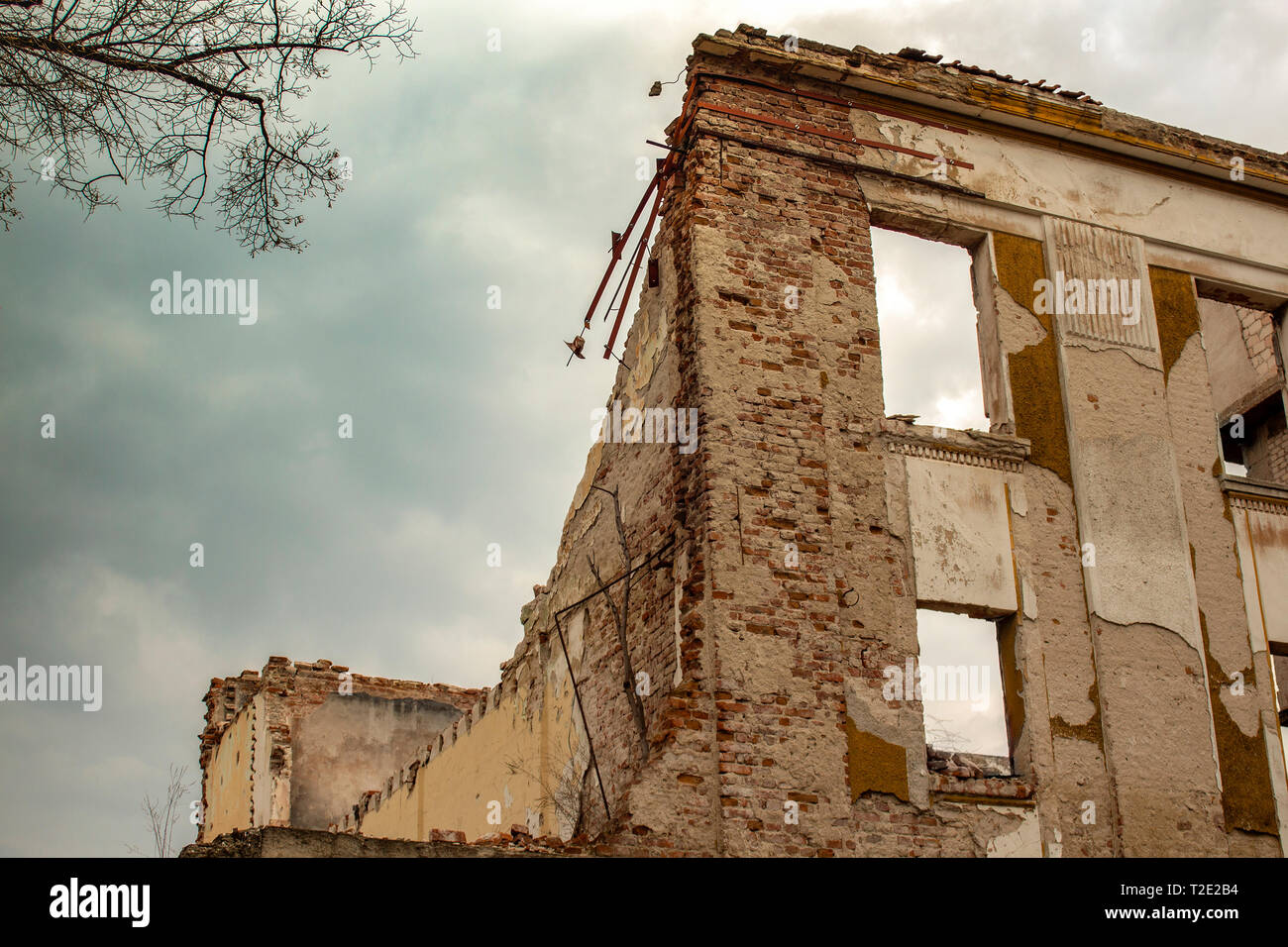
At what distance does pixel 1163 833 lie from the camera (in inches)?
371

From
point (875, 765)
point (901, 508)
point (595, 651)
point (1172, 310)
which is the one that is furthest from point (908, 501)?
point (1172, 310)

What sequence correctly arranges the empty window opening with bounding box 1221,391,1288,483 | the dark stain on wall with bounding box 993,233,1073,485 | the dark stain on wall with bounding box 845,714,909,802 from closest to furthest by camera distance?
the dark stain on wall with bounding box 845,714,909,802 < the dark stain on wall with bounding box 993,233,1073,485 < the empty window opening with bounding box 1221,391,1288,483

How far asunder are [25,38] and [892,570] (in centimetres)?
628

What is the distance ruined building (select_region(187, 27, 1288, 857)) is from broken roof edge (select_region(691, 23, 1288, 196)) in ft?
0.09

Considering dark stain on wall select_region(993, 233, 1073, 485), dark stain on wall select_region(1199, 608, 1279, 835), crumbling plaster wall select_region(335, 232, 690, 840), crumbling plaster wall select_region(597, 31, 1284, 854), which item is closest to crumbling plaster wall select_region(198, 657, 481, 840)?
crumbling plaster wall select_region(335, 232, 690, 840)

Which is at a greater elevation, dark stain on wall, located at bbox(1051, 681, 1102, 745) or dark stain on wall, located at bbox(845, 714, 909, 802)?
dark stain on wall, located at bbox(1051, 681, 1102, 745)

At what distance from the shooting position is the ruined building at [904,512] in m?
8.84

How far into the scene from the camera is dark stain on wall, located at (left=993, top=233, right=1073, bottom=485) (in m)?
10.4

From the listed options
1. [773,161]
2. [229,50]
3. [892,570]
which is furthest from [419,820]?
[229,50]

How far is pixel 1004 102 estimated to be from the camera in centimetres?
1133

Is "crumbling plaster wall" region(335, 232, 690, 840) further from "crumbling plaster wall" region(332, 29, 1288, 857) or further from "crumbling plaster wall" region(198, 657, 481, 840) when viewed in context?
"crumbling plaster wall" region(198, 657, 481, 840)

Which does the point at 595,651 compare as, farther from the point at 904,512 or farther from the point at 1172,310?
the point at 1172,310

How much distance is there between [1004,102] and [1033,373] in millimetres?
2449
